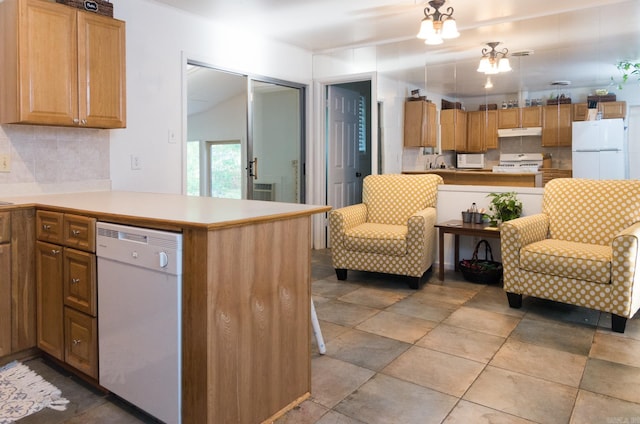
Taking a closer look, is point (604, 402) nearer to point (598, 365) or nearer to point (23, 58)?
point (598, 365)

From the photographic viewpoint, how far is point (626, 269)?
2.73 m

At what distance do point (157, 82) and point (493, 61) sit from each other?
299cm

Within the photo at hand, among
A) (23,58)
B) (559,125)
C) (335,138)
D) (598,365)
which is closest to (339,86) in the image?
(335,138)

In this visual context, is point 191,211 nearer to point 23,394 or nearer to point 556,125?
point 23,394

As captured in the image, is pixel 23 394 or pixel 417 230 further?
pixel 417 230

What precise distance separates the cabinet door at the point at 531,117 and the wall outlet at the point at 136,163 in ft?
10.6

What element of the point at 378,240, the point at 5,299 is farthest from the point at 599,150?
the point at 5,299

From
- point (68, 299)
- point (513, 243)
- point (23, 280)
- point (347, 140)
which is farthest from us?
point (347, 140)

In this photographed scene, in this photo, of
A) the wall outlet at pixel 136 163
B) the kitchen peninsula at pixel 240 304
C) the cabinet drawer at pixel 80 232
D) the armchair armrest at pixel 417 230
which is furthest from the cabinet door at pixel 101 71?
the armchair armrest at pixel 417 230

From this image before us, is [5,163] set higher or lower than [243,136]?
lower

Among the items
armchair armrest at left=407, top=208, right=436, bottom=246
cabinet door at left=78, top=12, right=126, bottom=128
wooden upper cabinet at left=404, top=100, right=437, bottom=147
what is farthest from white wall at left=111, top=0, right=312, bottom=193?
armchair armrest at left=407, top=208, right=436, bottom=246

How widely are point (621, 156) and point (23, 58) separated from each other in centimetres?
422

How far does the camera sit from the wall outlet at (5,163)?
2.91 metres

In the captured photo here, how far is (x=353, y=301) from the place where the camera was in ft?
11.5
